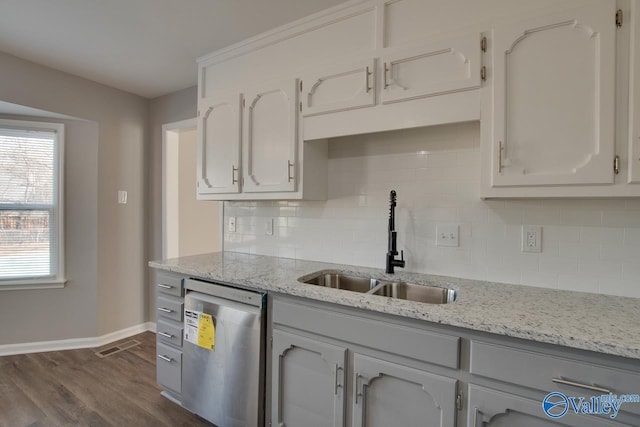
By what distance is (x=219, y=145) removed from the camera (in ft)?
7.43

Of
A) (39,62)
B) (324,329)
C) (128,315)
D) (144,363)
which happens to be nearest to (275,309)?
(324,329)

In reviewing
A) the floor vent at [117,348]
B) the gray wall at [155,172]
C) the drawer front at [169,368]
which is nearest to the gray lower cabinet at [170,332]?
the drawer front at [169,368]

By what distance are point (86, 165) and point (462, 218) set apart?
321 centimetres

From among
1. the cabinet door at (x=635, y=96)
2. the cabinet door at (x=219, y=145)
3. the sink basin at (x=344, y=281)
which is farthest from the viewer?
the cabinet door at (x=219, y=145)

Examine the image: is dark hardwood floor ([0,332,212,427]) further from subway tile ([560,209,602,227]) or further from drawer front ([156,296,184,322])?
subway tile ([560,209,602,227])

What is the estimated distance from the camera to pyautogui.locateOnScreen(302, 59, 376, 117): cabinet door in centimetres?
164

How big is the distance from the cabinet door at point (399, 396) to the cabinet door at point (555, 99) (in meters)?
0.88

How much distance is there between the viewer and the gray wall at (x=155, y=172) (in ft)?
10.3

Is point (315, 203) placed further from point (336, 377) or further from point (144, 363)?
point (144, 363)

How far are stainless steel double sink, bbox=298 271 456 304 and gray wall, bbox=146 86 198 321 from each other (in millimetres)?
2148

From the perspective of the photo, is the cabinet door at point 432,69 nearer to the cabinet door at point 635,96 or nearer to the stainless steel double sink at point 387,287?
the cabinet door at point 635,96

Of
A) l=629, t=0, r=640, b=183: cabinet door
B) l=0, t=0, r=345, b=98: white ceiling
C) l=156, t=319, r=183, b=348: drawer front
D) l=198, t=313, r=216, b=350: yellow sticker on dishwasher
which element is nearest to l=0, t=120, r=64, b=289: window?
l=0, t=0, r=345, b=98: white ceiling

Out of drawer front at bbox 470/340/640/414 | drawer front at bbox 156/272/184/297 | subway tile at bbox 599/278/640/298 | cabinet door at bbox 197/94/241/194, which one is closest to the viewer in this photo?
drawer front at bbox 470/340/640/414

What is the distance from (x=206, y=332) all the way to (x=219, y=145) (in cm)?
127
